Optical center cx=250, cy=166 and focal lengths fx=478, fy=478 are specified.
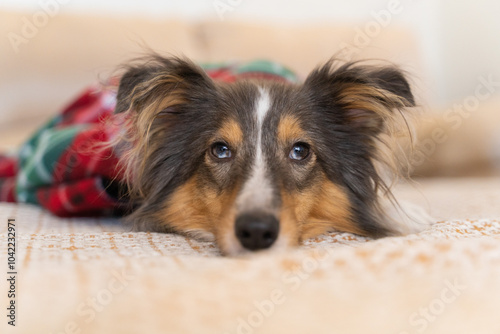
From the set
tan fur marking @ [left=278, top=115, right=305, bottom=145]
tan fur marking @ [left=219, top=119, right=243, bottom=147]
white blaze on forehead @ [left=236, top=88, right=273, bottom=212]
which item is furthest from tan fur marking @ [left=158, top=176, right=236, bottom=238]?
tan fur marking @ [left=278, top=115, right=305, bottom=145]

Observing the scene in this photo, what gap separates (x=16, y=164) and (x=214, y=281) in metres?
2.68

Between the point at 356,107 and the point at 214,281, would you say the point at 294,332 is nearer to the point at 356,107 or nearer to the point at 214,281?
the point at 214,281

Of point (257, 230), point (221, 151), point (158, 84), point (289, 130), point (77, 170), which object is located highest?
point (158, 84)

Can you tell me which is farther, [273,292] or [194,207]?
[194,207]

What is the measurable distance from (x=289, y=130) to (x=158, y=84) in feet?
1.99

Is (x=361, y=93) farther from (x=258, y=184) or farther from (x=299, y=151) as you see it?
(x=258, y=184)

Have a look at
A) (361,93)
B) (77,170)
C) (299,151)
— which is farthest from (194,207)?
(361,93)

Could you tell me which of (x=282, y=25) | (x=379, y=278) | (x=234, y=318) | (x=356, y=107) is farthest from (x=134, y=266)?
(x=282, y=25)

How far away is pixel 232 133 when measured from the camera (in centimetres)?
204

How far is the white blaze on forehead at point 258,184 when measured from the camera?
5.58 ft

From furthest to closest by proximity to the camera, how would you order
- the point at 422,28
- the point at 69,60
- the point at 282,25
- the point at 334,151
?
1. the point at 422,28
2. the point at 282,25
3. the point at 69,60
4. the point at 334,151

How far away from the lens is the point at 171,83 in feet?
7.07

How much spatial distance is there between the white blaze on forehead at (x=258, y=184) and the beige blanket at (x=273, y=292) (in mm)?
391

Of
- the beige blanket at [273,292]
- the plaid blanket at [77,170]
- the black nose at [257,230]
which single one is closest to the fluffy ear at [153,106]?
the plaid blanket at [77,170]
